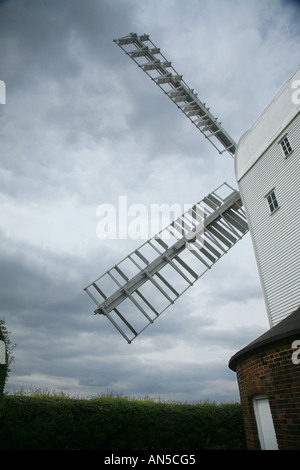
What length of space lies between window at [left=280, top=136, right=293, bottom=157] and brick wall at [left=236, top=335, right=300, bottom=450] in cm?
692

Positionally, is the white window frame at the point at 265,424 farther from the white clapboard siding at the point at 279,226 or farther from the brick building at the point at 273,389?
the white clapboard siding at the point at 279,226

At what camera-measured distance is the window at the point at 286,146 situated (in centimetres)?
990

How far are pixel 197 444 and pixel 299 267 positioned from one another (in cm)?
696

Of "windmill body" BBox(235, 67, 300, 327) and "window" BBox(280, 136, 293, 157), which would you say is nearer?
"windmill body" BBox(235, 67, 300, 327)

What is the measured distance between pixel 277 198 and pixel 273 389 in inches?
255

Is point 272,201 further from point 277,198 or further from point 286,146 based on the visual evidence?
point 286,146

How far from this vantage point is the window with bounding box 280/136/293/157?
9897 mm

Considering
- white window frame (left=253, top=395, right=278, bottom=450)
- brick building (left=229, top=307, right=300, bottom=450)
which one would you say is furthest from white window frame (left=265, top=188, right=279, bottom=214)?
white window frame (left=253, top=395, right=278, bottom=450)

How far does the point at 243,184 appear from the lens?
1248cm

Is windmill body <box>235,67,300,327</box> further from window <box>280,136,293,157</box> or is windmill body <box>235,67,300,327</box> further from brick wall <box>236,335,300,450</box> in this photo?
brick wall <box>236,335,300,450</box>

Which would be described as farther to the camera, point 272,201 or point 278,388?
point 272,201

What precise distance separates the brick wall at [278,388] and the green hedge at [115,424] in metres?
3.71

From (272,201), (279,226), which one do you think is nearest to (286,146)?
(272,201)

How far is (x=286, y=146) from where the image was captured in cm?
1008
